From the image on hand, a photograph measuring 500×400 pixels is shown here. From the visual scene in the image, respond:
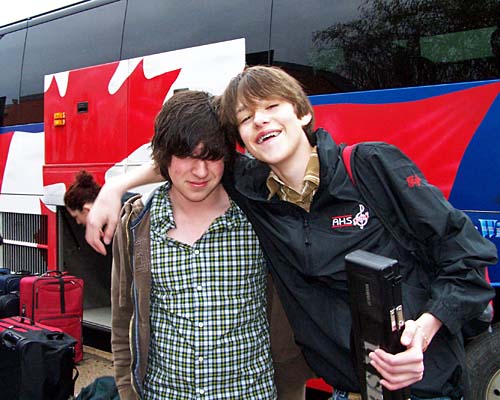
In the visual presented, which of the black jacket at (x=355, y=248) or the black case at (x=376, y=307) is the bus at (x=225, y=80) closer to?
the black jacket at (x=355, y=248)

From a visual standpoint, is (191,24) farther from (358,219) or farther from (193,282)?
(358,219)

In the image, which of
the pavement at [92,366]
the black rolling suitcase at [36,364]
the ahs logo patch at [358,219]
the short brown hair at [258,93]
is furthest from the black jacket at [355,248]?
the pavement at [92,366]

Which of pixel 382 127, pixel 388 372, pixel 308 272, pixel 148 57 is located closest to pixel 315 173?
pixel 308 272

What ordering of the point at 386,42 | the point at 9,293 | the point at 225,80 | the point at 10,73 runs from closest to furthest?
the point at 386,42, the point at 225,80, the point at 9,293, the point at 10,73

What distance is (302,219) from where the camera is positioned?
162 centimetres

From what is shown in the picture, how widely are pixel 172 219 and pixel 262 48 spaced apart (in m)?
2.25

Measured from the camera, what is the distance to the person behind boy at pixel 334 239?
1.40m

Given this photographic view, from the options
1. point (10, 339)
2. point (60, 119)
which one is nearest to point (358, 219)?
point (10, 339)

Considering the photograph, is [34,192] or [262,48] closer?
[262,48]

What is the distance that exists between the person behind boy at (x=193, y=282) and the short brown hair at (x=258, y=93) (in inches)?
2.2

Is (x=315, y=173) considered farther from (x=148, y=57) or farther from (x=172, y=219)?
(x=148, y=57)

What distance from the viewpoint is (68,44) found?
5.47m

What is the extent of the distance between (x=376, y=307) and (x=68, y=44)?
196 inches

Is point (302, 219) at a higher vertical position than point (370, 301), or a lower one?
higher
